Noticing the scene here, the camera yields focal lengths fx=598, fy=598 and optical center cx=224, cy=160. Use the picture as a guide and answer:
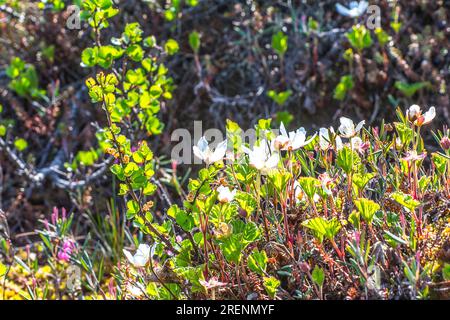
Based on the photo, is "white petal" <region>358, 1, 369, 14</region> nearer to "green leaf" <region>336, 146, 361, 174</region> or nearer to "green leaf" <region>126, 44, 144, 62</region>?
"green leaf" <region>126, 44, 144, 62</region>

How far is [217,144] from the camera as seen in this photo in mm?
2100

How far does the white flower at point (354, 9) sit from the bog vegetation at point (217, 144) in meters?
0.01

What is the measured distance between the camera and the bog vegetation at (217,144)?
1.64m

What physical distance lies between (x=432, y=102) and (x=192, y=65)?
1361mm

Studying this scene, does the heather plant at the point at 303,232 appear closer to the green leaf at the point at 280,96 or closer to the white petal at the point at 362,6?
the green leaf at the point at 280,96

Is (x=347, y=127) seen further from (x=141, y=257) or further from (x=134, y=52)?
(x=134, y=52)

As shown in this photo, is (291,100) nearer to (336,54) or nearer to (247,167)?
(336,54)

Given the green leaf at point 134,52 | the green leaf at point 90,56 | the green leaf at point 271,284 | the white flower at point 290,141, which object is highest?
the green leaf at point 134,52

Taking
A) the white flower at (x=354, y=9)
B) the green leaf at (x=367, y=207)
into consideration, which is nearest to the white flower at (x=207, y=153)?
the green leaf at (x=367, y=207)

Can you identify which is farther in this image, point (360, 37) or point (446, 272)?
point (360, 37)

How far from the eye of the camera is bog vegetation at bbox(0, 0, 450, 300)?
164cm

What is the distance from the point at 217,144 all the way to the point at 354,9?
5.28ft

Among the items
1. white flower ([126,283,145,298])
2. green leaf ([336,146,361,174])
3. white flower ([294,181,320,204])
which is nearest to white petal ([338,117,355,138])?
green leaf ([336,146,361,174])

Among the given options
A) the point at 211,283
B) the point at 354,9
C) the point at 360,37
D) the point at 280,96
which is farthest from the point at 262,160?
the point at 354,9
